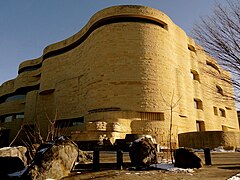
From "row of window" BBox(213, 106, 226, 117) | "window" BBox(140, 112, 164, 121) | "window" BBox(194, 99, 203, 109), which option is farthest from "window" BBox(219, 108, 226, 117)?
"window" BBox(140, 112, 164, 121)

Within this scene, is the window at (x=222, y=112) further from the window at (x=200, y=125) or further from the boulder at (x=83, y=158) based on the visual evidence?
the boulder at (x=83, y=158)

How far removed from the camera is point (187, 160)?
308 inches

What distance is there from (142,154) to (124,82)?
18760 millimetres

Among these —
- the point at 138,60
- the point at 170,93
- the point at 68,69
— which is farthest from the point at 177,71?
the point at 68,69

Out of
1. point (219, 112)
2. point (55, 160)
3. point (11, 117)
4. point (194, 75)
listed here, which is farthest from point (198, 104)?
point (11, 117)

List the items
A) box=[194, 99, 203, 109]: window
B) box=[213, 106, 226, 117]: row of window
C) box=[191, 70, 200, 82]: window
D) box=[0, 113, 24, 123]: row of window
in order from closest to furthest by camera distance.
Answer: box=[194, 99, 203, 109]: window
box=[191, 70, 200, 82]: window
box=[0, 113, 24, 123]: row of window
box=[213, 106, 226, 117]: row of window

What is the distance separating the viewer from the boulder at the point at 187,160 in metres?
7.71

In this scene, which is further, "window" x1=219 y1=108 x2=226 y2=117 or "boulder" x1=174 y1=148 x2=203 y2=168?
"window" x1=219 y1=108 x2=226 y2=117

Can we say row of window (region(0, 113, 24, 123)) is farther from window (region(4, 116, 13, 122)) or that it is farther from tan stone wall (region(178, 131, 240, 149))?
tan stone wall (region(178, 131, 240, 149))

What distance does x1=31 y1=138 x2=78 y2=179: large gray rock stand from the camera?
237 inches

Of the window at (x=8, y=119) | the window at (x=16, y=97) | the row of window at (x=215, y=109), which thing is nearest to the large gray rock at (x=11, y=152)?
the row of window at (x=215, y=109)

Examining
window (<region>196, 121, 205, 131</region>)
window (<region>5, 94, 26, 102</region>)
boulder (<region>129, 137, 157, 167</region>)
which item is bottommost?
boulder (<region>129, 137, 157, 167</region>)

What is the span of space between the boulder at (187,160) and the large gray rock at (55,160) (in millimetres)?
3791

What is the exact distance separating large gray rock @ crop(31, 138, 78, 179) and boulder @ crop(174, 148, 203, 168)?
12.4ft
